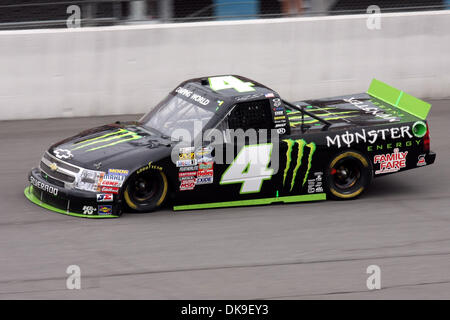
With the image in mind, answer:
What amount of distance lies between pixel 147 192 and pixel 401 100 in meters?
3.74

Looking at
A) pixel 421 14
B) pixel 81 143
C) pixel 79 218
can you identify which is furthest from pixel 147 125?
pixel 421 14

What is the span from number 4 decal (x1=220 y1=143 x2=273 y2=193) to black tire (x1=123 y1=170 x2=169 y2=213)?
68 cm

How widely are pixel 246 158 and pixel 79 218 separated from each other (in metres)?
1.95

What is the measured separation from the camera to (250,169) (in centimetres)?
870

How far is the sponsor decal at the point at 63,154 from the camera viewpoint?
27.6 ft

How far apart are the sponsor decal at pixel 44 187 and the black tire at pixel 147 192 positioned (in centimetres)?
75

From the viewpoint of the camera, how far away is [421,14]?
45.0 ft

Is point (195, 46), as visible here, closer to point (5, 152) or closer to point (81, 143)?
point (5, 152)

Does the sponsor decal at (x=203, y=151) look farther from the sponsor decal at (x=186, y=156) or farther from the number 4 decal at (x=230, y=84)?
the number 4 decal at (x=230, y=84)

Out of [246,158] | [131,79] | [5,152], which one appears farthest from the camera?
[131,79]

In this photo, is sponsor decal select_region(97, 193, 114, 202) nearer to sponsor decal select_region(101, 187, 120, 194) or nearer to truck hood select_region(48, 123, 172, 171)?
sponsor decal select_region(101, 187, 120, 194)

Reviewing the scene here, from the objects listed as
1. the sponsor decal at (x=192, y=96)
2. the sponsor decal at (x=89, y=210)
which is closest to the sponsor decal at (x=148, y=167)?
the sponsor decal at (x=89, y=210)

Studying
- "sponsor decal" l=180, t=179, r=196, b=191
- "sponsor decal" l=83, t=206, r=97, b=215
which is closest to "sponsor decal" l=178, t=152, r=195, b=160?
"sponsor decal" l=180, t=179, r=196, b=191

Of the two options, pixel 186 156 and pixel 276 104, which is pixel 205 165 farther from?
pixel 276 104
